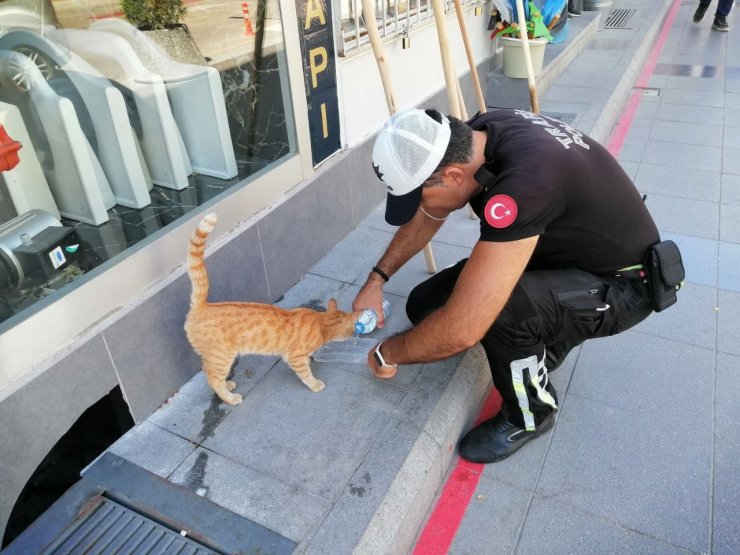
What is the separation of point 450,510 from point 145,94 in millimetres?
2520

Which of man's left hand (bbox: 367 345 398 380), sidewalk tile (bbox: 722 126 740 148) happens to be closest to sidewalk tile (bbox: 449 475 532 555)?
man's left hand (bbox: 367 345 398 380)

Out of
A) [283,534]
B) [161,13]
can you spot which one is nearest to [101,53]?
[161,13]

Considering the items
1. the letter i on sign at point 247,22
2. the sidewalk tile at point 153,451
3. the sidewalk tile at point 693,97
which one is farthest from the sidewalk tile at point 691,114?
the sidewalk tile at point 153,451

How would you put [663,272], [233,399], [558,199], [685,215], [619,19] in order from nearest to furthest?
[558,199] → [663,272] → [233,399] → [685,215] → [619,19]

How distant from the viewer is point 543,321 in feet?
7.81

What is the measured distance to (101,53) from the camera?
8.77ft

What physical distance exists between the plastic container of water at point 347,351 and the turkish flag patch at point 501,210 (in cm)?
126

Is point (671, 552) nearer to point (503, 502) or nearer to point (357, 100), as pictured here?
point (503, 502)

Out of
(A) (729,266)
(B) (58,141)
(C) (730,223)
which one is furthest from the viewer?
(C) (730,223)

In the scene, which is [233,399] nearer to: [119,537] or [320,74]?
[119,537]

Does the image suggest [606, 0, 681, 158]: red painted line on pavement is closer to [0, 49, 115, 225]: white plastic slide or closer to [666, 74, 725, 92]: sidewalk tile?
[666, 74, 725, 92]: sidewalk tile

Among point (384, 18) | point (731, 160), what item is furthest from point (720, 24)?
point (384, 18)

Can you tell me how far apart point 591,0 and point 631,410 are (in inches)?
382

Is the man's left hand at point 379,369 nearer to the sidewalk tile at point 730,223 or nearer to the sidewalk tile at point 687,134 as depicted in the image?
the sidewalk tile at point 730,223
